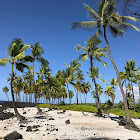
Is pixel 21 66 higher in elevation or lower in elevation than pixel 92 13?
lower

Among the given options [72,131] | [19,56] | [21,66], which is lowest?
[72,131]

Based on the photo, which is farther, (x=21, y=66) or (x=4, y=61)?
(x=21, y=66)

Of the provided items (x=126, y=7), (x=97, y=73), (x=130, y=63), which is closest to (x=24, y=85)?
(x=97, y=73)

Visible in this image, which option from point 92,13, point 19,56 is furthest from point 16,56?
point 92,13

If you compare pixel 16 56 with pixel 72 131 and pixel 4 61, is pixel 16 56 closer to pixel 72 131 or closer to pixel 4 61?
pixel 4 61

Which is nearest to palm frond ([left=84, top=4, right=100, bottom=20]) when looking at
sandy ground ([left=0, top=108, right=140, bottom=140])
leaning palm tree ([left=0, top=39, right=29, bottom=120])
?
leaning palm tree ([left=0, top=39, right=29, bottom=120])

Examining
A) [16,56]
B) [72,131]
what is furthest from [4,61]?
[72,131]

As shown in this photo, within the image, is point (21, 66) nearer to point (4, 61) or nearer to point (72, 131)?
point (4, 61)

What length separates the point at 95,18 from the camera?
14.7 metres

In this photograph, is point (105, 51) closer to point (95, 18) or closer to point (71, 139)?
point (95, 18)

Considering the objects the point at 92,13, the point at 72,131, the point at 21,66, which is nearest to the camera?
the point at 72,131

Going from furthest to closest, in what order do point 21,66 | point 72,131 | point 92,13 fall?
point 21,66 → point 92,13 → point 72,131

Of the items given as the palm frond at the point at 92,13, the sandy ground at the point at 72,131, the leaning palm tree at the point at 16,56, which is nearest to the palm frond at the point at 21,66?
the leaning palm tree at the point at 16,56

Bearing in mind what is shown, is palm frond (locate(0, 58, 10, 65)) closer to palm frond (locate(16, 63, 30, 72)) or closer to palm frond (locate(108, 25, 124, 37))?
palm frond (locate(16, 63, 30, 72))
